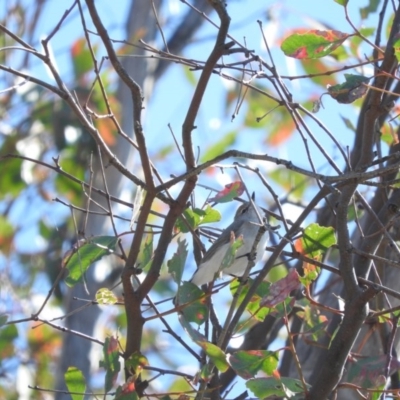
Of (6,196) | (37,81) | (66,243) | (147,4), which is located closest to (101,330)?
(66,243)

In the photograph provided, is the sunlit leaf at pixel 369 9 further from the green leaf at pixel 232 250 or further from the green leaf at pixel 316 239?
the green leaf at pixel 232 250

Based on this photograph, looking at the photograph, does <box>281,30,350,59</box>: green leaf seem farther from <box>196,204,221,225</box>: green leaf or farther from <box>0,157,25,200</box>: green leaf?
<box>0,157,25,200</box>: green leaf

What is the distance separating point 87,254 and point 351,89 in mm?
678

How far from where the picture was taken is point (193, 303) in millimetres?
1739

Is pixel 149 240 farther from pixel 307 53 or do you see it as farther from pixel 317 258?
pixel 307 53

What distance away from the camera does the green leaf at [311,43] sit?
1.83m

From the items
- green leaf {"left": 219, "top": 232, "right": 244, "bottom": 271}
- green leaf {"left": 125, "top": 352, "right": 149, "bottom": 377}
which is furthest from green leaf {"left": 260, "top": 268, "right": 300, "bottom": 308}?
green leaf {"left": 125, "top": 352, "right": 149, "bottom": 377}

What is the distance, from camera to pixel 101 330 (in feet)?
16.8

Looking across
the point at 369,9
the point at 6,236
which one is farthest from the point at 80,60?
the point at 369,9

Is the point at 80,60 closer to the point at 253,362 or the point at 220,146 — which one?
the point at 220,146

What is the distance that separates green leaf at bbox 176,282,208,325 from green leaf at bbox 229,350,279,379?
0.35ft

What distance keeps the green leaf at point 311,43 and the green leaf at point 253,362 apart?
642 mm

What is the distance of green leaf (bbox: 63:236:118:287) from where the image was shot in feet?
6.14

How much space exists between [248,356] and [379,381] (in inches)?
10.6
